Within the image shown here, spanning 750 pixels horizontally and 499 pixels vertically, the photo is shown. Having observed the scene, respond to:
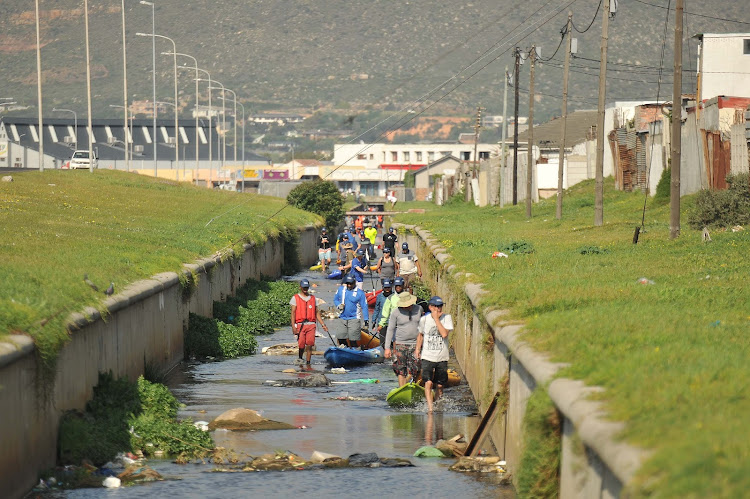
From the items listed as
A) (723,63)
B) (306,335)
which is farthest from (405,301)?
(723,63)

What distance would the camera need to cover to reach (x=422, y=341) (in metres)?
18.0

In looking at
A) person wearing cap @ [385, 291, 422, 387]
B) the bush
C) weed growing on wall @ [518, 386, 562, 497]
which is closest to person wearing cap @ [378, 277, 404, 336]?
person wearing cap @ [385, 291, 422, 387]

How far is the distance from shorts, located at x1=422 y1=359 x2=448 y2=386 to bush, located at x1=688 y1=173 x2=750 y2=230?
1548cm

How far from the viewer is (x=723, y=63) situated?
5309cm

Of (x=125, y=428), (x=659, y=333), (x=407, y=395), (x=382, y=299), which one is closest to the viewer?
(x=659, y=333)

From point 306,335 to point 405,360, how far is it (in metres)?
4.63

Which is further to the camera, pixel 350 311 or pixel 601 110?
pixel 601 110

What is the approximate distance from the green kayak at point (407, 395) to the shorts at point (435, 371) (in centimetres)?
46

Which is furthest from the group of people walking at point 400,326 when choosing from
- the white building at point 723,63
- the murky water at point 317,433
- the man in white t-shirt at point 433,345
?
the white building at point 723,63

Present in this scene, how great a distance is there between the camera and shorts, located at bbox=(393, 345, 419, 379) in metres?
19.3

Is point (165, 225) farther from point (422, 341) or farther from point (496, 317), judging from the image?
point (496, 317)

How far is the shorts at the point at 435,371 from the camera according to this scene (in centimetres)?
1791

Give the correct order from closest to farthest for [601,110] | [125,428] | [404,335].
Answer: [125,428] → [404,335] → [601,110]

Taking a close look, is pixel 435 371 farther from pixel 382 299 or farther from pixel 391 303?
pixel 382 299
